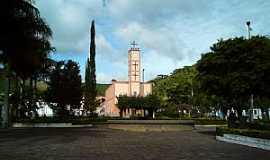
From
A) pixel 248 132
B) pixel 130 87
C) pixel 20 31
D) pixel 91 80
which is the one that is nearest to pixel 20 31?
pixel 20 31

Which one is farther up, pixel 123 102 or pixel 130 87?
pixel 130 87

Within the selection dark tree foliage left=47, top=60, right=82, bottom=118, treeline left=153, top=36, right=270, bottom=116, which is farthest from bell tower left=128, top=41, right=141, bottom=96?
treeline left=153, top=36, right=270, bottom=116

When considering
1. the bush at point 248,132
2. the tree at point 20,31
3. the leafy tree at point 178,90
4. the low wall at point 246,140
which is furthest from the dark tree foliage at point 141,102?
the low wall at point 246,140

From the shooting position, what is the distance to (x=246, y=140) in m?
22.2

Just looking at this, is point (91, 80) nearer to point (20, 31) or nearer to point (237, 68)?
point (20, 31)

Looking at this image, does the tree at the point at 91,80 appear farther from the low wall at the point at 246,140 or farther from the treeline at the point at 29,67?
the low wall at the point at 246,140

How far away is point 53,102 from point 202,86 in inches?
1010

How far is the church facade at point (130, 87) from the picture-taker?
3509 inches

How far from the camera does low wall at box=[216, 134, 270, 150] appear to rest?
19930mm

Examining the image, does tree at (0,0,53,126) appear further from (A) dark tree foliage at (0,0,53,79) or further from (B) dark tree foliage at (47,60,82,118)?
(B) dark tree foliage at (47,60,82,118)

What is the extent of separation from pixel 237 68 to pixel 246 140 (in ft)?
18.8

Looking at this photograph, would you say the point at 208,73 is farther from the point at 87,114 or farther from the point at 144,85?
the point at 144,85

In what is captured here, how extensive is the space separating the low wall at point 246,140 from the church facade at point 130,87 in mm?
59636

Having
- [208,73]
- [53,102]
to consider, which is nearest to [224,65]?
[208,73]
